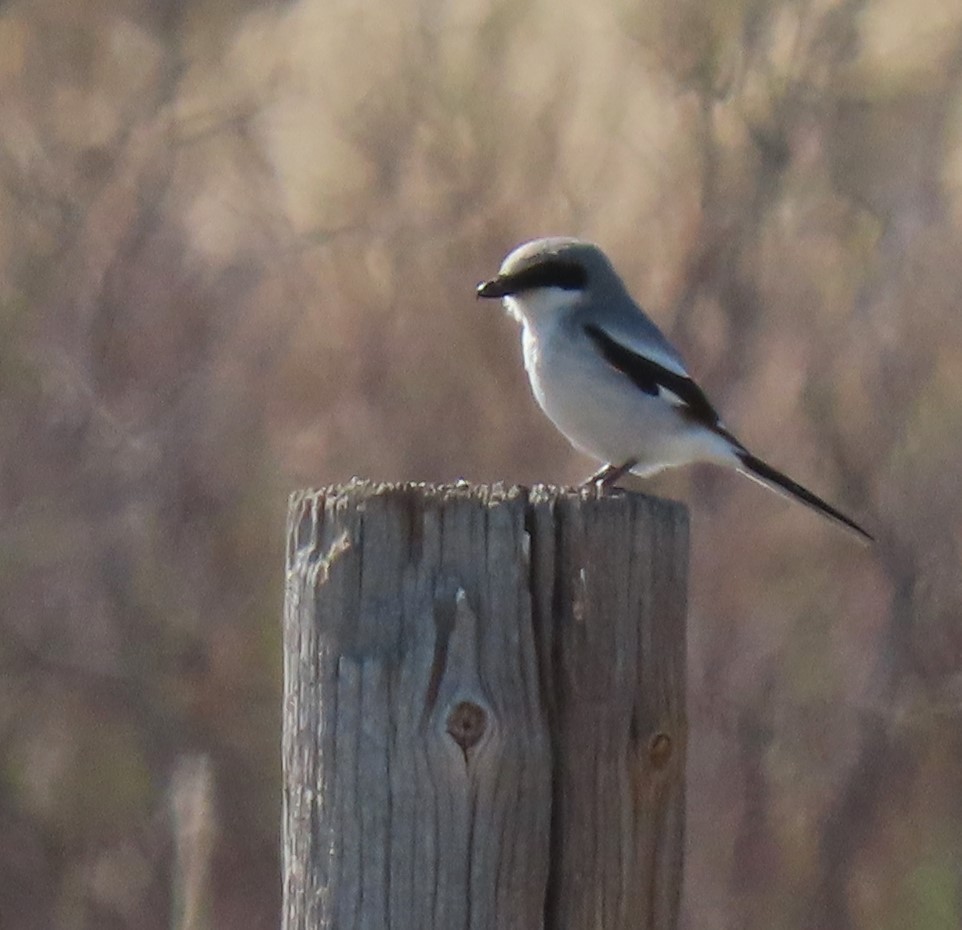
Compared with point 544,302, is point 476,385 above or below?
above

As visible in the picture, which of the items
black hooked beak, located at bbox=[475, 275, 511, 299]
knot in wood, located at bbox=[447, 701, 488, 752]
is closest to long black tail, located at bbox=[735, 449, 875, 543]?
black hooked beak, located at bbox=[475, 275, 511, 299]

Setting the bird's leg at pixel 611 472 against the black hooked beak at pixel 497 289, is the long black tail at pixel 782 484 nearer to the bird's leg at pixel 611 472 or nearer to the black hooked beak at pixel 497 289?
the bird's leg at pixel 611 472

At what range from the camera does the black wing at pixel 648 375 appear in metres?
Result: 4.23

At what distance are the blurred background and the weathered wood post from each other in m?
3.82

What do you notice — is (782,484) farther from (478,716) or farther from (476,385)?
(478,716)

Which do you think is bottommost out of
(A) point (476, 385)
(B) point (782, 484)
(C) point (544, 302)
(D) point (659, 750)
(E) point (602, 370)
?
(D) point (659, 750)

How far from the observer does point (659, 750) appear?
2.07m

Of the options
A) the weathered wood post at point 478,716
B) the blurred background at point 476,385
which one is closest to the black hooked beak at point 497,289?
the blurred background at point 476,385

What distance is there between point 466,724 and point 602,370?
7.59 feet

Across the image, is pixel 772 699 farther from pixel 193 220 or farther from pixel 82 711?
pixel 193 220

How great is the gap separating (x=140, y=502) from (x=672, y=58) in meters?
2.44

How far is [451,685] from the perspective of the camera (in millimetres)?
1973

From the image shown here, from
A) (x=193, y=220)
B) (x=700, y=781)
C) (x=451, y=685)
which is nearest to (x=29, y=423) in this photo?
(x=193, y=220)

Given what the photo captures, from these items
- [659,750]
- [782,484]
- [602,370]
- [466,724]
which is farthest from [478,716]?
[782,484]
